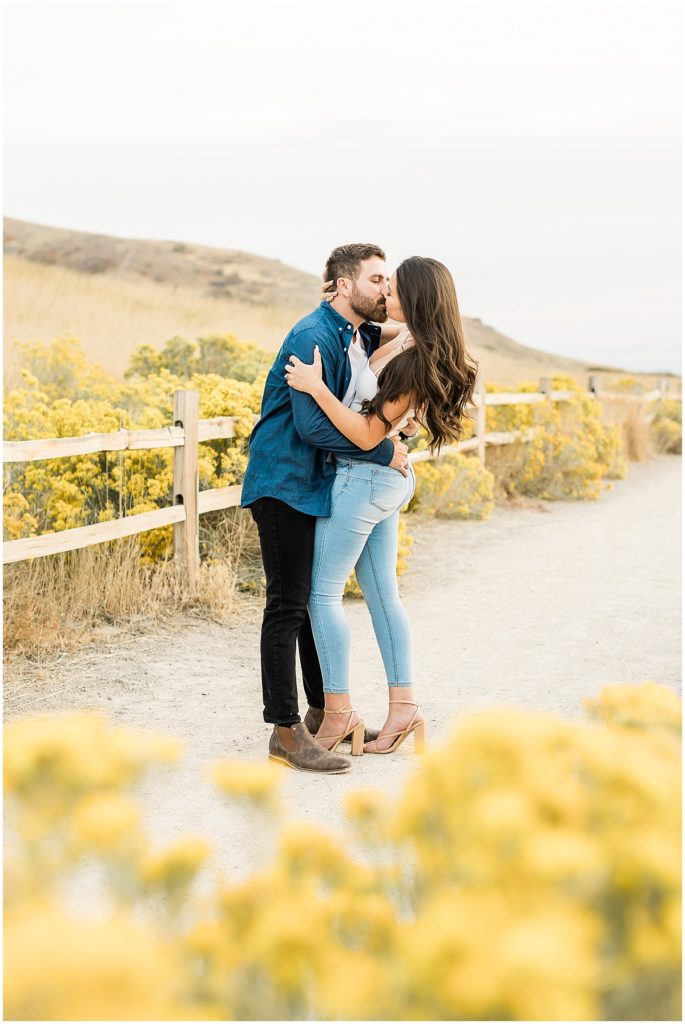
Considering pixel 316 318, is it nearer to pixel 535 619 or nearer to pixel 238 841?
pixel 238 841

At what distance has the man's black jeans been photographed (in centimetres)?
412

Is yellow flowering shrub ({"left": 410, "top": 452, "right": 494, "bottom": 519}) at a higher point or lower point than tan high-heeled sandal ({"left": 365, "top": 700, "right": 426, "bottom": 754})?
higher

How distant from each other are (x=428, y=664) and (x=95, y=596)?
206 cm

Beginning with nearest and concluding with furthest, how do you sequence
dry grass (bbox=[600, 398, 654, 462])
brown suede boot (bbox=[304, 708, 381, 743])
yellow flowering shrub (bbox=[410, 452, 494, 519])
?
brown suede boot (bbox=[304, 708, 381, 743]), yellow flowering shrub (bbox=[410, 452, 494, 519]), dry grass (bbox=[600, 398, 654, 462])

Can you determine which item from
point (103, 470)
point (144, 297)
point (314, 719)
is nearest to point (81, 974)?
point (314, 719)

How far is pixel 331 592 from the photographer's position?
425cm

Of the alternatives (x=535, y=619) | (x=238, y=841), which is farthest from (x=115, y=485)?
(x=238, y=841)

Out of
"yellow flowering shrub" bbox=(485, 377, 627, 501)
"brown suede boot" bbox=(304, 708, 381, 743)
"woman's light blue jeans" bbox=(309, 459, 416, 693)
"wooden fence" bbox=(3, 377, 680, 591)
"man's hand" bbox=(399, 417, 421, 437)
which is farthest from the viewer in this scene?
"yellow flowering shrub" bbox=(485, 377, 627, 501)

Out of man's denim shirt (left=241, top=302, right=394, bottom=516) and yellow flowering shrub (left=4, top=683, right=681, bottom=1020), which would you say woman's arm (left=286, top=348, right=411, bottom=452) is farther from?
yellow flowering shrub (left=4, top=683, right=681, bottom=1020)

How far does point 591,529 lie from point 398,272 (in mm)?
7906

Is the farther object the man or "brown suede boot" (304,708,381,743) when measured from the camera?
"brown suede boot" (304,708,381,743)

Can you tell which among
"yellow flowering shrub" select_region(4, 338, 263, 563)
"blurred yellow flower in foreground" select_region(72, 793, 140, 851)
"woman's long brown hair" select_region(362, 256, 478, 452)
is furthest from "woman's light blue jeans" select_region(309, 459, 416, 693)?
"blurred yellow flower in foreground" select_region(72, 793, 140, 851)

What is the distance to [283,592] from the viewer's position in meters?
4.15

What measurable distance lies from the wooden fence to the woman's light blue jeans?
142cm
